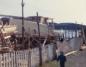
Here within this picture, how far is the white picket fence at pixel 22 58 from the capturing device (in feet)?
63.5

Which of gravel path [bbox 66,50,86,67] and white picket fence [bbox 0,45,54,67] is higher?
white picket fence [bbox 0,45,54,67]

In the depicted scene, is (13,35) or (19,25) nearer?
(13,35)

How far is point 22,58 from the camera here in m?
22.0

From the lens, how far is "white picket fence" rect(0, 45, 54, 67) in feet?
63.5

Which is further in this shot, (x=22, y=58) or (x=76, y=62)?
(x=76, y=62)

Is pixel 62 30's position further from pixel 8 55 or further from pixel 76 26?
pixel 8 55

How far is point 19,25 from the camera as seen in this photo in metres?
Result: 41.0

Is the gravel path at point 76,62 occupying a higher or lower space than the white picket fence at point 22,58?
lower

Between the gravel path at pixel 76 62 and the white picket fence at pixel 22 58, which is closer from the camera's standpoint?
the white picket fence at pixel 22 58

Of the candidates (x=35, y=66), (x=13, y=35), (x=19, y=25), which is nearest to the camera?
(x=35, y=66)

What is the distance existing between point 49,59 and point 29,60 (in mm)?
6570

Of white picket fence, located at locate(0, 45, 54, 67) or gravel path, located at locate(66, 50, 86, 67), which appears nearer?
white picket fence, located at locate(0, 45, 54, 67)

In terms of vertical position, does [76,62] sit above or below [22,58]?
below

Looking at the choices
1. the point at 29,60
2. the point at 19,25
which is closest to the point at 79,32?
the point at 19,25
